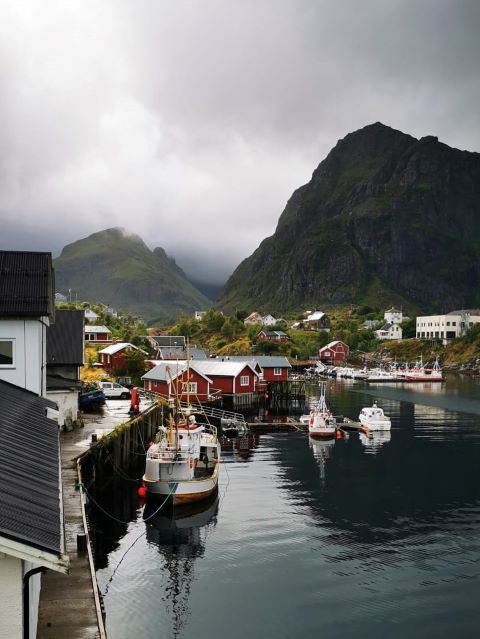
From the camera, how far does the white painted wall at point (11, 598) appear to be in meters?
8.38

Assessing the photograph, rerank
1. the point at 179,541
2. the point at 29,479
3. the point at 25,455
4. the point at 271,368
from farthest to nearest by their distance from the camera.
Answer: the point at 271,368, the point at 179,541, the point at 25,455, the point at 29,479

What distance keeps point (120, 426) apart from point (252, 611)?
21660mm

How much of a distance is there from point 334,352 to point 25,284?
17132cm

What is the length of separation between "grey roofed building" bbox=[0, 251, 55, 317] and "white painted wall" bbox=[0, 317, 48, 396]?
47 centimetres

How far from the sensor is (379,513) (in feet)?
116

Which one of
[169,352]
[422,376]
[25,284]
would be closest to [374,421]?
[25,284]

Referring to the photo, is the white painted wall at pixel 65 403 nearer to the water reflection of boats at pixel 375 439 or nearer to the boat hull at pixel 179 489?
the boat hull at pixel 179 489

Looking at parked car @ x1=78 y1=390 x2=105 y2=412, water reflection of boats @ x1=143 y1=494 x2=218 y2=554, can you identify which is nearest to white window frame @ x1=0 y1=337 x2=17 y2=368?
water reflection of boats @ x1=143 y1=494 x2=218 y2=554

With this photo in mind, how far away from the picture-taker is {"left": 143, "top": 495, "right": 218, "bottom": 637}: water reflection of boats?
76.4 ft

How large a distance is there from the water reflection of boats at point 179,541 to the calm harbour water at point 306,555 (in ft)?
0.23

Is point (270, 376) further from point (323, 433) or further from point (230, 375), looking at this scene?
point (323, 433)

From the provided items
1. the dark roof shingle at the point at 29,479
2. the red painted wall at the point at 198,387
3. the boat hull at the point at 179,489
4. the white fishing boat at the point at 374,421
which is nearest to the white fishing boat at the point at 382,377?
the red painted wall at the point at 198,387

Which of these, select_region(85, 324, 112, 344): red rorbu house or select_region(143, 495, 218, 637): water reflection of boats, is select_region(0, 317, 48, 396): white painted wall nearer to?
select_region(143, 495, 218, 637): water reflection of boats

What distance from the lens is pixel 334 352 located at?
18862cm
